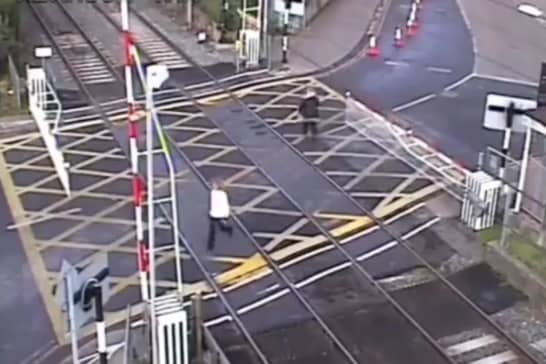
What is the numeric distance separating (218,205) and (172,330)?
5285 millimetres

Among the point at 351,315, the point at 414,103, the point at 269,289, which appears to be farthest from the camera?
the point at 414,103

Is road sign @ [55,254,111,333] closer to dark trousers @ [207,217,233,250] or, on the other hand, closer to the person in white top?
dark trousers @ [207,217,233,250]

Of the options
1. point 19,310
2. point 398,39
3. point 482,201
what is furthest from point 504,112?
point 398,39

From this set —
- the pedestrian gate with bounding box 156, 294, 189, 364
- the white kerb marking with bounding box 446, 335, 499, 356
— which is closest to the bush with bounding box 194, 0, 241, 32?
the white kerb marking with bounding box 446, 335, 499, 356

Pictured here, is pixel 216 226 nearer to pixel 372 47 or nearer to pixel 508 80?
pixel 508 80

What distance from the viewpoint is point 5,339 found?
42.1 feet

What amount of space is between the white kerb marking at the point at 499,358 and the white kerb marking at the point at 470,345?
0.26 meters

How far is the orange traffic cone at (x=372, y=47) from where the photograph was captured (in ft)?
84.5

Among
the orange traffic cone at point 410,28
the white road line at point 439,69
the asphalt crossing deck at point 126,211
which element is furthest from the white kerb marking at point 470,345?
the orange traffic cone at point 410,28

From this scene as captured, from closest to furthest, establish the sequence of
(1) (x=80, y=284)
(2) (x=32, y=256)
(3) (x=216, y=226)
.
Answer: (1) (x=80, y=284) < (2) (x=32, y=256) < (3) (x=216, y=226)

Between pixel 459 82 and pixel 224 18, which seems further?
pixel 224 18

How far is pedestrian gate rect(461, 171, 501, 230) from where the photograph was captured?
1585cm

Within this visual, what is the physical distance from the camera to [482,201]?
15.9 metres

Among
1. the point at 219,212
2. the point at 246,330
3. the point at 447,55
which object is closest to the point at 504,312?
the point at 246,330
